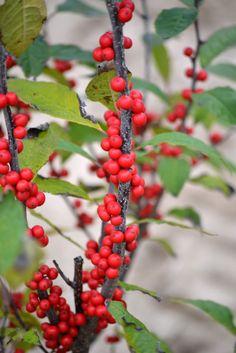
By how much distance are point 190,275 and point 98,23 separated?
1.70 m

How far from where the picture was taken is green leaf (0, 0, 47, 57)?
2.16ft

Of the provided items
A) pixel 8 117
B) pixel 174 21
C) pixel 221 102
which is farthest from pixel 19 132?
pixel 221 102

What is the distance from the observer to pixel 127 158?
2.33 feet

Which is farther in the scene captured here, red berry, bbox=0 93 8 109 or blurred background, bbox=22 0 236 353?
blurred background, bbox=22 0 236 353

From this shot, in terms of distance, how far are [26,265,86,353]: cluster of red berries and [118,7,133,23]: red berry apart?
1.26 ft

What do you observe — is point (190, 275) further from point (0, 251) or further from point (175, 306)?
point (0, 251)

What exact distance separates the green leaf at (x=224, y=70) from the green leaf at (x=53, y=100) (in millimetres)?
559

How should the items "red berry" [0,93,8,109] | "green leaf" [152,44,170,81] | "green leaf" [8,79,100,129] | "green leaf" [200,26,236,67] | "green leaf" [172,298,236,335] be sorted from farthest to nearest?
"green leaf" [152,44,170,81], "green leaf" [200,26,236,67], "green leaf" [172,298,236,335], "green leaf" [8,79,100,129], "red berry" [0,93,8,109]

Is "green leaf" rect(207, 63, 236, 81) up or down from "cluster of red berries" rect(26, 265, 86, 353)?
up

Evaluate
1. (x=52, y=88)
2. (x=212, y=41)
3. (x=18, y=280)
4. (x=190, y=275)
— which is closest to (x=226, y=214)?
(x=190, y=275)

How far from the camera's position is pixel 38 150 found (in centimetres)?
83

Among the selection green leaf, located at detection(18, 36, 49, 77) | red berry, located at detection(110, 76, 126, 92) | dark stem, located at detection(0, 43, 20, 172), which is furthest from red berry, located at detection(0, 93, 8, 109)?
green leaf, located at detection(18, 36, 49, 77)

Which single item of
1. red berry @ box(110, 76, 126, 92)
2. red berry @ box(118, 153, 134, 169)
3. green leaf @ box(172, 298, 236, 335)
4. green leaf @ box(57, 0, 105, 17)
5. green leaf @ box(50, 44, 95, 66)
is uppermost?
red berry @ box(110, 76, 126, 92)

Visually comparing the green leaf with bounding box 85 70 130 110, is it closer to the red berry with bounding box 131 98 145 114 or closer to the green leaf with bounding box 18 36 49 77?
the red berry with bounding box 131 98 145 114
